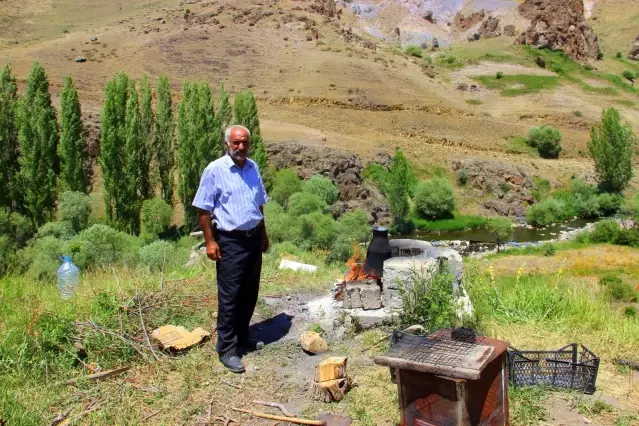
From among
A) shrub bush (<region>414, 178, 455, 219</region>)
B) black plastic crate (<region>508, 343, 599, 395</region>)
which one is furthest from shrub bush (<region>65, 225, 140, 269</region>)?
shrub bush (<region>414, 178, 455, 219</region>)

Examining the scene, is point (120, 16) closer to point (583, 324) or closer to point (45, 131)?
point (45, 131)

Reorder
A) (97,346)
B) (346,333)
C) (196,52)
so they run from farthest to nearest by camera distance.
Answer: (196,52), (346,333), (97,346)

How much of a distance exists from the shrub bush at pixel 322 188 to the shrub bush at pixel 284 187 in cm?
78

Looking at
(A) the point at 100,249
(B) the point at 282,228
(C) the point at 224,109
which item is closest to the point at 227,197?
(A) the point at 100,249

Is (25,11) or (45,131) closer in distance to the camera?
(45,131)

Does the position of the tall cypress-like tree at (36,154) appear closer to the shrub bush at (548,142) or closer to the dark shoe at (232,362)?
the dark shoe at (232,362)

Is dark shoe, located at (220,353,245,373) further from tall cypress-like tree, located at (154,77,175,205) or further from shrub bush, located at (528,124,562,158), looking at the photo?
shrub bush, located at (528,124,562,158)

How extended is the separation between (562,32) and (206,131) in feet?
192

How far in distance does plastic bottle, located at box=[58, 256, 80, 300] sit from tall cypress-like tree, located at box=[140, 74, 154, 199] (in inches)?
578

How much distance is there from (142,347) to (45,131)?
1738 centimetres

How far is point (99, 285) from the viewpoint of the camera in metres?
6.36

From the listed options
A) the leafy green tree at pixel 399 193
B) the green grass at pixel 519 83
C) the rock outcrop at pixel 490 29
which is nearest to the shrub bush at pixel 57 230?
the leafy green tree at pixel 399 193

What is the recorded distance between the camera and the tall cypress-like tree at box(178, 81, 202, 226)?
21.2m

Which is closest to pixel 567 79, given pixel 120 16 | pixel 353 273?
pixel 120 16
